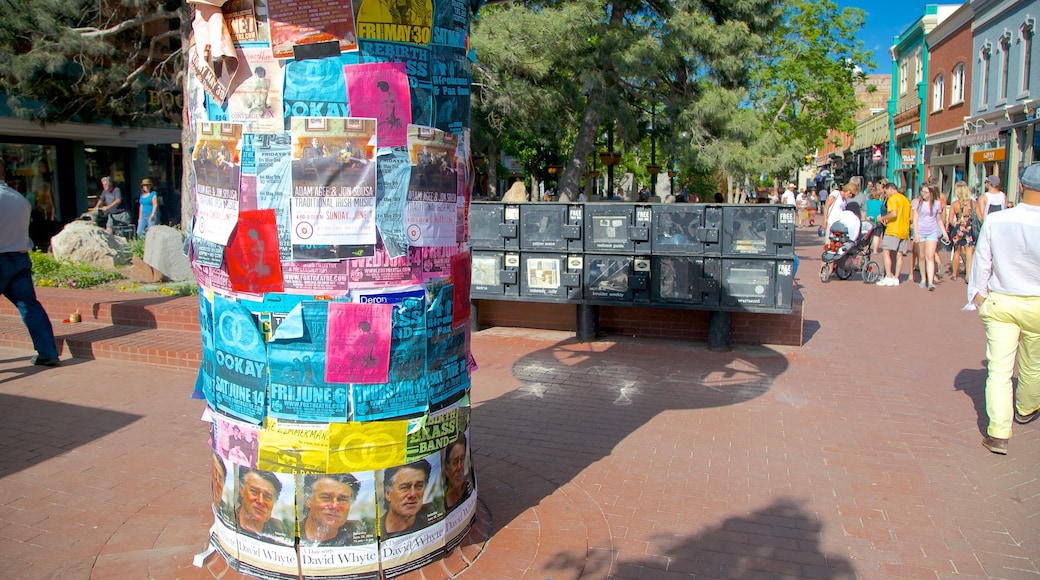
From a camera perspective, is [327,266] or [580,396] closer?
[327,266]

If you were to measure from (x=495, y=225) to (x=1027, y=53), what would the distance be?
21.0m

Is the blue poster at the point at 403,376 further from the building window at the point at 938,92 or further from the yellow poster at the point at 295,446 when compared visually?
the building window at the point at 938,92

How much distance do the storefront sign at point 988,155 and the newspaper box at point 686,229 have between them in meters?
20.6

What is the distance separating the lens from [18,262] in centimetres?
705

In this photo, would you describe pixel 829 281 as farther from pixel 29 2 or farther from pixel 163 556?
A: pixel 29 2

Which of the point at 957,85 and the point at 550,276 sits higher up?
the point at 957,85

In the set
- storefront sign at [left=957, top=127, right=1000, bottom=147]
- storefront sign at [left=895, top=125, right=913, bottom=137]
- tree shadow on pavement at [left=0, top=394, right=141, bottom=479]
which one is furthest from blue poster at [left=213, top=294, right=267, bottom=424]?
storefront sign at [left=895, top=125, right=913, bottom=137]

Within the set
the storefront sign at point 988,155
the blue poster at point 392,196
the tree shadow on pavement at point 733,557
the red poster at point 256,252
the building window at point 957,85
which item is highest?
the building window at point 957,85

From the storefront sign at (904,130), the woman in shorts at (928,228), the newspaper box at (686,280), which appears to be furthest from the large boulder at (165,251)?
the storefront sign at (904,130)

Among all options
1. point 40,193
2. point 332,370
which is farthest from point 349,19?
point 40,193

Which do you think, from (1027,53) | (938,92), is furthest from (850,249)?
(938,92)

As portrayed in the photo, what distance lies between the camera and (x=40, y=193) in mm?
22500

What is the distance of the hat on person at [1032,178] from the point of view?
516cm

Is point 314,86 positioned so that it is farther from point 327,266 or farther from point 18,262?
point 18,262
